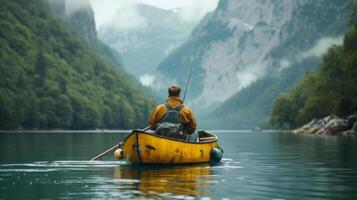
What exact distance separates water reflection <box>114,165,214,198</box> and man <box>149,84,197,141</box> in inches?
84.3

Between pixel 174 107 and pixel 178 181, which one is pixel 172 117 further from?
pixel 178 181

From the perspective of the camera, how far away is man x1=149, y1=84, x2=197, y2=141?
106ft

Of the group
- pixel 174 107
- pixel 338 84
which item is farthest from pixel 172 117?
pixel 338 84

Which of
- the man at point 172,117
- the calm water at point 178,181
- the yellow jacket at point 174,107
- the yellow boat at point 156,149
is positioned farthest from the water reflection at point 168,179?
the yellow jacket at point 174,107

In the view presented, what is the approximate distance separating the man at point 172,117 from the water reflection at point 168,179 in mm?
2140

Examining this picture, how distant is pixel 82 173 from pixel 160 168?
417cm

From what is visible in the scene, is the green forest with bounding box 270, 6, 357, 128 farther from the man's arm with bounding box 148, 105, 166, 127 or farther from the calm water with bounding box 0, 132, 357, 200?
the man's arm with bounding box 148, 105, 166, 127

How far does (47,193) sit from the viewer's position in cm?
2006

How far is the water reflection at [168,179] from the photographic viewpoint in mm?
20188

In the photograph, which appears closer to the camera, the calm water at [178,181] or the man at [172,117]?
the calm water at [178,181]

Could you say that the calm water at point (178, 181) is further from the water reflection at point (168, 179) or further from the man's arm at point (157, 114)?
the man's arm at point (157, 114)

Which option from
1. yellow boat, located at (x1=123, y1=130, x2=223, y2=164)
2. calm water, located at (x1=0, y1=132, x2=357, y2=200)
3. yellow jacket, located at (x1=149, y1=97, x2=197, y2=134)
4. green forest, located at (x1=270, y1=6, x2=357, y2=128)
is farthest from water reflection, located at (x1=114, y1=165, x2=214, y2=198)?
green forest, located at (x1=270, y1=6, x2=357, y2=128)

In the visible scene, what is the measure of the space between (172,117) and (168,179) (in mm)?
8131

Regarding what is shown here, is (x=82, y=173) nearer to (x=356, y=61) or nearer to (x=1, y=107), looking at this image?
(x=356, y=61)
